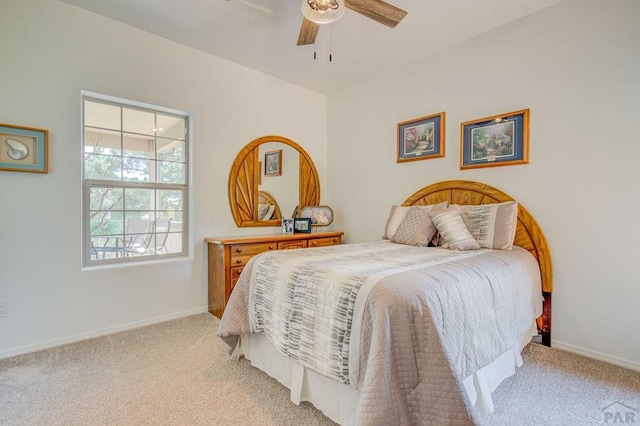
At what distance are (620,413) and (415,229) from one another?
1643 mm

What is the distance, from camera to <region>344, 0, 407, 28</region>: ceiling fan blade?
6.23 ft

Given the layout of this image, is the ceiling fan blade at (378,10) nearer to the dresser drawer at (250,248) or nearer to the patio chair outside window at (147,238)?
the dresser drawer at (250,248)

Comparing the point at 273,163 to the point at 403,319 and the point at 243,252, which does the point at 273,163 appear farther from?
the point at 403,319

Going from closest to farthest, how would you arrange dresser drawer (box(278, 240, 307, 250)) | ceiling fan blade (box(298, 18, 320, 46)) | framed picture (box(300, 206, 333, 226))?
ceiling fan blade (box(298, 18, 320, 46))
dresser drawer (box(278, 240, 307, 250))
framed picture (box(300, 206, 333, 226))

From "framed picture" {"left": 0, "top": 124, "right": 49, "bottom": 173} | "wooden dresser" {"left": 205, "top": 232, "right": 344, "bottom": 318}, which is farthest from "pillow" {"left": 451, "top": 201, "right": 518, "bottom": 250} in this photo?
"framed picture" {"left": 0, "top": 124, "right": 49, "bottom": 173}

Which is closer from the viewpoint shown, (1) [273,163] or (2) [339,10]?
(2) [339,10]

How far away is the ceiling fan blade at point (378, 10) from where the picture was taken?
1897 mm

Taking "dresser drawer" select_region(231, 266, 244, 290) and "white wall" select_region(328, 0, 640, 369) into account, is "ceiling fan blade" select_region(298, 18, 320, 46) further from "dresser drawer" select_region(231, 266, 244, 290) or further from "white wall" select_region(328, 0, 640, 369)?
"dresser drawer" select_region(231, 266, 244, 290)

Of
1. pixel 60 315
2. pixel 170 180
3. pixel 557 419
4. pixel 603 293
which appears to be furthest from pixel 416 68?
pixel 60 315

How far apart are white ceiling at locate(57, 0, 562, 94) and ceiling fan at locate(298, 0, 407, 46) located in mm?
525

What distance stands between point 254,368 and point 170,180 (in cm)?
212

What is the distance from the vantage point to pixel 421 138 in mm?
3363

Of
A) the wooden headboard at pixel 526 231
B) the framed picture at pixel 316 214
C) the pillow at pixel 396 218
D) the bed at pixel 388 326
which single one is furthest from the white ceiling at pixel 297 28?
the bed at pixel 388 326

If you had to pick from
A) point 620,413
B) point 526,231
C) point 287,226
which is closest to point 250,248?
point 287,226
